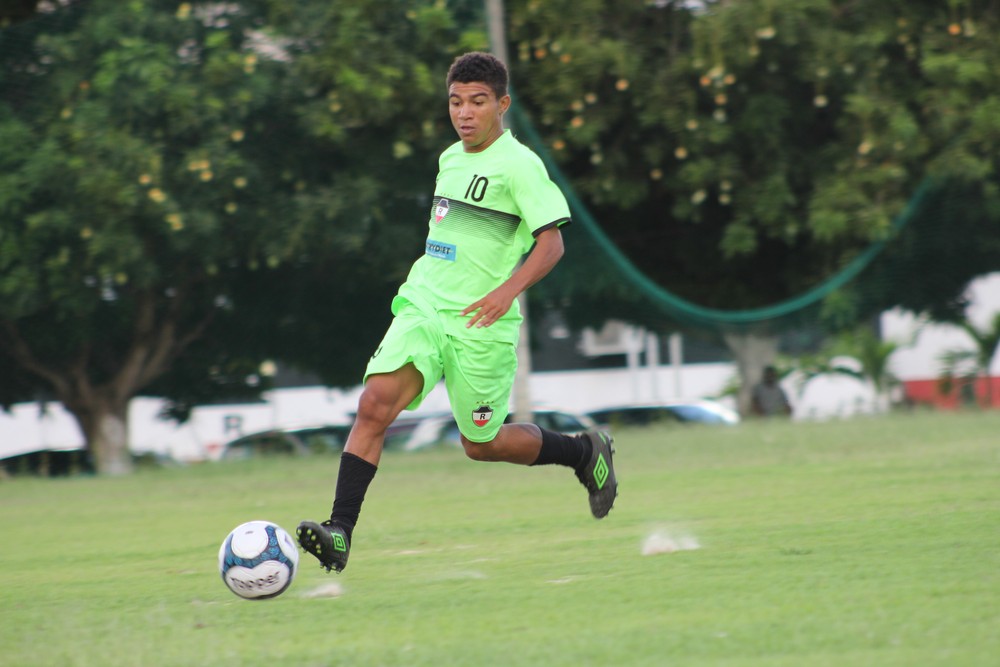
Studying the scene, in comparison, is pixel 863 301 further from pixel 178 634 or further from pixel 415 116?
pixel 178 634

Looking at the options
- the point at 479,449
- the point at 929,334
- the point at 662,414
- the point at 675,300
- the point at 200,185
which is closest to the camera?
the point at 479,449

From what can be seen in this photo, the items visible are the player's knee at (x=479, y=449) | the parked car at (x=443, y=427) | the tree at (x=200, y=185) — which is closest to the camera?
the player's knee at (x=479, y=449)

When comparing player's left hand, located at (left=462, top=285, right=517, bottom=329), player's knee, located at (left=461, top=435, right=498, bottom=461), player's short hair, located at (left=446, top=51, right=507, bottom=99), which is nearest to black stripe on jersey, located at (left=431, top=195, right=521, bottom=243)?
player's left hand, located at (left=462, top=285, right=517, bottom=329)

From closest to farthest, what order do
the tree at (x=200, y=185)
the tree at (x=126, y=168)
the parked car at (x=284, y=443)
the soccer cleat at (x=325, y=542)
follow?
the soccer cleat at (x=325, y=542), the tree at (x=126, y=168), the tree at (x=200, y=185), the parked car at (x=284, y=443)

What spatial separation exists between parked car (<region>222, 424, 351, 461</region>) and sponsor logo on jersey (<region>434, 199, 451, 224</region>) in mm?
11391

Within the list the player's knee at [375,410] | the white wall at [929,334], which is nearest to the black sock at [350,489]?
the player's knee at [375,410]

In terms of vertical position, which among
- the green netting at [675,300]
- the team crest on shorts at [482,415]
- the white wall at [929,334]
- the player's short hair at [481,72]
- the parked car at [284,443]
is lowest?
the parked car at [284,443]

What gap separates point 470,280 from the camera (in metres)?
5.93

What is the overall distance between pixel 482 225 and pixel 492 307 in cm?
42

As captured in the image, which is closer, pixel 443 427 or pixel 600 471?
pixel 600 471

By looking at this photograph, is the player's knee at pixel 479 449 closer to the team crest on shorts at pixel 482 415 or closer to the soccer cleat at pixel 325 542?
the team crest on shorts at pixel 482 415

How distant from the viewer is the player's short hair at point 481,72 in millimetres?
5965

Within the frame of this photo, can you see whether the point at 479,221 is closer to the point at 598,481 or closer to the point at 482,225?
the point at 482,225

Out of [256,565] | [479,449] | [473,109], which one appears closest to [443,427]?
[479,449]
